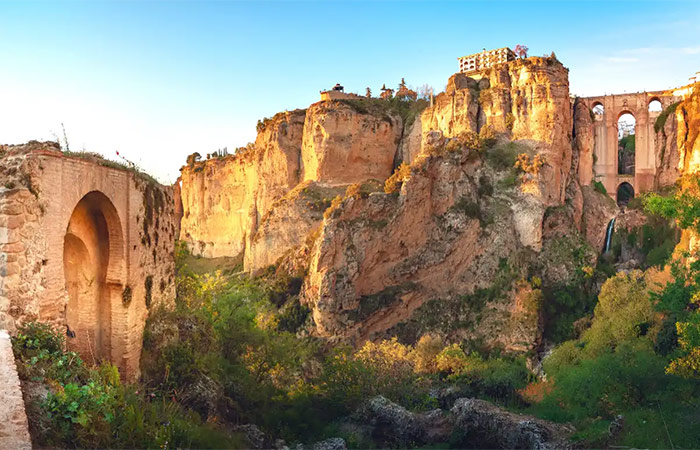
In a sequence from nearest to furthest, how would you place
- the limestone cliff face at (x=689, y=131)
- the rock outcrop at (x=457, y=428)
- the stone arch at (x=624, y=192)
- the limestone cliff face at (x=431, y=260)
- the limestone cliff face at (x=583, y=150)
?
1. the rock outcrop at (x=457, y=428)
2. the limestone cliff face at (x=431, y=260)
3. the limestone cliff face at (x=689, y=131)
4. the limestone cliff face at (x=583, y=150)
5. the stone arch at (x=624, y=192)

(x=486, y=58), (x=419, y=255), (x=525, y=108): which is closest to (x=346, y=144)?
(x=419, y=255)

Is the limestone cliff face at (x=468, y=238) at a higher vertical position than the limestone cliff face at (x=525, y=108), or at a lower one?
lower

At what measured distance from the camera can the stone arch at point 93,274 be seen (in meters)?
9.98

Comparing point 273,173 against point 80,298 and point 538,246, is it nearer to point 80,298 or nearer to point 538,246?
point 538,246

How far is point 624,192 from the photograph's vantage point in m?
43.6

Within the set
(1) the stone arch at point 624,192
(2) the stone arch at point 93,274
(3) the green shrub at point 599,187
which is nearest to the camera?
(2) the stone arch at point 93,274

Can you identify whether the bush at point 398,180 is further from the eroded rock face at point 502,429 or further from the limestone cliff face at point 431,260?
the eroded rock face at point 502,429

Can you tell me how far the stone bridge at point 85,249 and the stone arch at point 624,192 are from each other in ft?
128

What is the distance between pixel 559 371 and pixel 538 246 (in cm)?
1089

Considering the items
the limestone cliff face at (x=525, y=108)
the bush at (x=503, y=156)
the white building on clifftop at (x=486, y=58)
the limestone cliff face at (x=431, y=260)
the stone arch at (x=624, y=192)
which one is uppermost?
the white building on clifftop at (x=486, y=58)

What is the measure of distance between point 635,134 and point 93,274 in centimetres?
4185

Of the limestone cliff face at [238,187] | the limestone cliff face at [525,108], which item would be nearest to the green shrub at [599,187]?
the limestone cliff face at [525,108]

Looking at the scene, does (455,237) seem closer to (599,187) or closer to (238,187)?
(599,187)

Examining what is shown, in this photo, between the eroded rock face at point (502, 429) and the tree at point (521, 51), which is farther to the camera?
the tree at point (521, 51)
